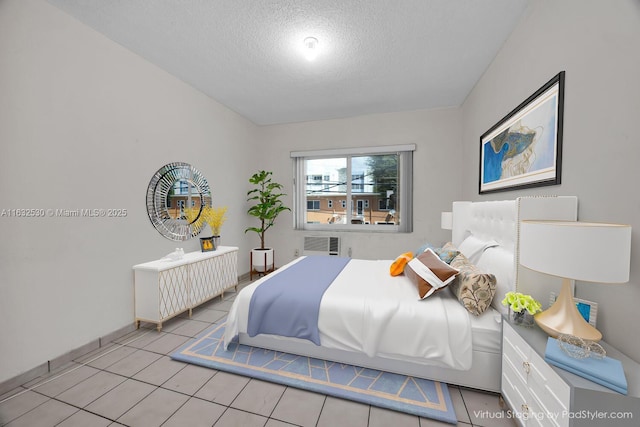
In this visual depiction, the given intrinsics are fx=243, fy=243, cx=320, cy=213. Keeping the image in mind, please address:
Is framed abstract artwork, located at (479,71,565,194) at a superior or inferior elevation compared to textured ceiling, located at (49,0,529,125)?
inferior

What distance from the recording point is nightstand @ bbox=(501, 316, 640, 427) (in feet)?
2.78

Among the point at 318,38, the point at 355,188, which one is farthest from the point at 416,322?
the point at 355,188

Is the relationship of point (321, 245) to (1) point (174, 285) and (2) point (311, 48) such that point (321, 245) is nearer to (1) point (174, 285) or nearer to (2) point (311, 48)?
(1) point (174, 285)

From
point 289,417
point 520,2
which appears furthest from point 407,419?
point 520,2

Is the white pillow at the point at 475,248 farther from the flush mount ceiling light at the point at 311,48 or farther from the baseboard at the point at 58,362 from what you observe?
the baseboard at the point at 58,362

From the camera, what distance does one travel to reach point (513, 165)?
6.93 feet

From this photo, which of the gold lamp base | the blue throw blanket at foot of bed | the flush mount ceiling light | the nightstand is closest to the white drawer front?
the nightstand

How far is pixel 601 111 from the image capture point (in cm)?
124

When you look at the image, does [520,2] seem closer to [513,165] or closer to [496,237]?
[513,165]

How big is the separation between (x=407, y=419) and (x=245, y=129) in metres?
4.35

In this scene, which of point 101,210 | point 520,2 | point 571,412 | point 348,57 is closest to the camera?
point 571,412

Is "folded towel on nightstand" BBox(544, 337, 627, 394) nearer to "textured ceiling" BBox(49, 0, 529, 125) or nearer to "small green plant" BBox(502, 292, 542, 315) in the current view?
"small green plant" BBox(502, 292, 542, 315)

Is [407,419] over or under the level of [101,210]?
under

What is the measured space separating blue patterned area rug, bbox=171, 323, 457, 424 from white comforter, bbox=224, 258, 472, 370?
0.16 metres
